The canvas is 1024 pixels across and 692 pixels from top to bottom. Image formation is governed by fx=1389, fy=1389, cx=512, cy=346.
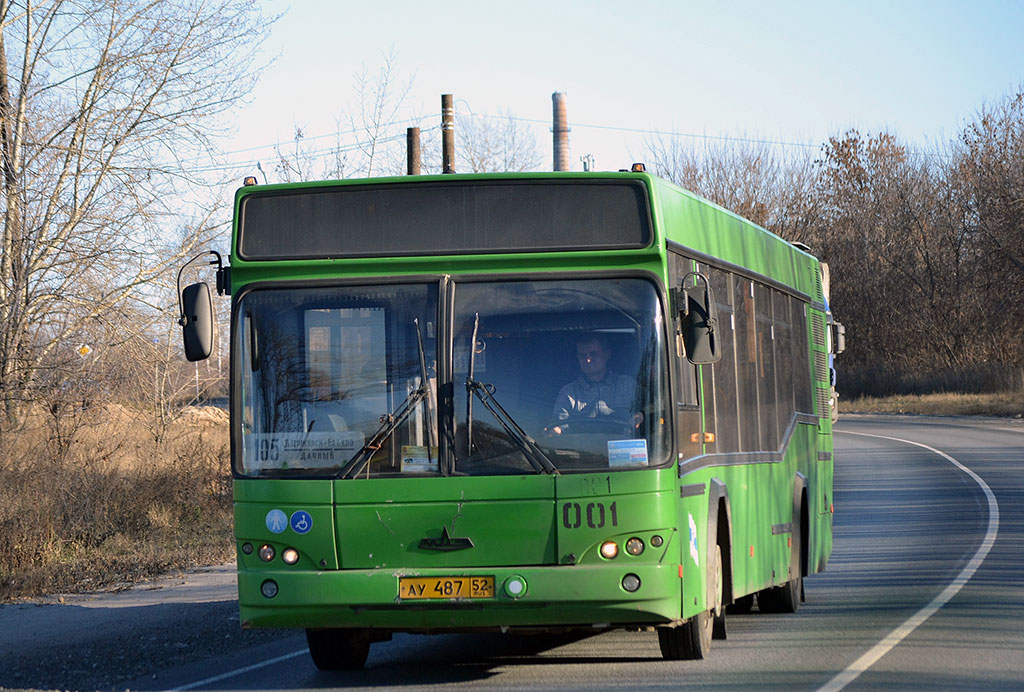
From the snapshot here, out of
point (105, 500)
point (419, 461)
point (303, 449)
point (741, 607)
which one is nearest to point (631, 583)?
point (419, 461)

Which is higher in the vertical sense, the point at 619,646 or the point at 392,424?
the point at 392,424

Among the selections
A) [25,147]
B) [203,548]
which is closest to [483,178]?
[203,548]

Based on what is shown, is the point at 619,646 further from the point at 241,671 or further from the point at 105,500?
the point at 105,500

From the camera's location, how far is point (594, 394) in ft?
A: 24.5

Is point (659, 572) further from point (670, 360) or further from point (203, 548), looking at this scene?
point (203, 548)

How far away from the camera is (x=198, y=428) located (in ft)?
74.1

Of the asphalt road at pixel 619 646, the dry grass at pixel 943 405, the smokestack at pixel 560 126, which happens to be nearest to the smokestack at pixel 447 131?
the smokestack at pixel 560 126

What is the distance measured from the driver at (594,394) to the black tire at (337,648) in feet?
7.16

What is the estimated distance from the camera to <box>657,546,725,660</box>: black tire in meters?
8.34

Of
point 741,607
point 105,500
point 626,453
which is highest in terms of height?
point 626,453

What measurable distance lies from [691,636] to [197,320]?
11.4ft

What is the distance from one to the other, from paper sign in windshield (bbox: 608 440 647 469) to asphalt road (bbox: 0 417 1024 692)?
1.31 meters

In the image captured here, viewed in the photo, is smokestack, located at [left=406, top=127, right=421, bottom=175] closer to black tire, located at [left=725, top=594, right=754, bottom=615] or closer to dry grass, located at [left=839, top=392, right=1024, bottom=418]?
black tire, located at [left=725, top=594, right=754, bottom=615]

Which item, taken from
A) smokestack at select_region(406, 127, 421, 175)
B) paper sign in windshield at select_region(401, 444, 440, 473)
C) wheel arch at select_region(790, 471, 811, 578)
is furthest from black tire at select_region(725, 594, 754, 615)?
smokestack at select_region(406, 127, 421, 175)
